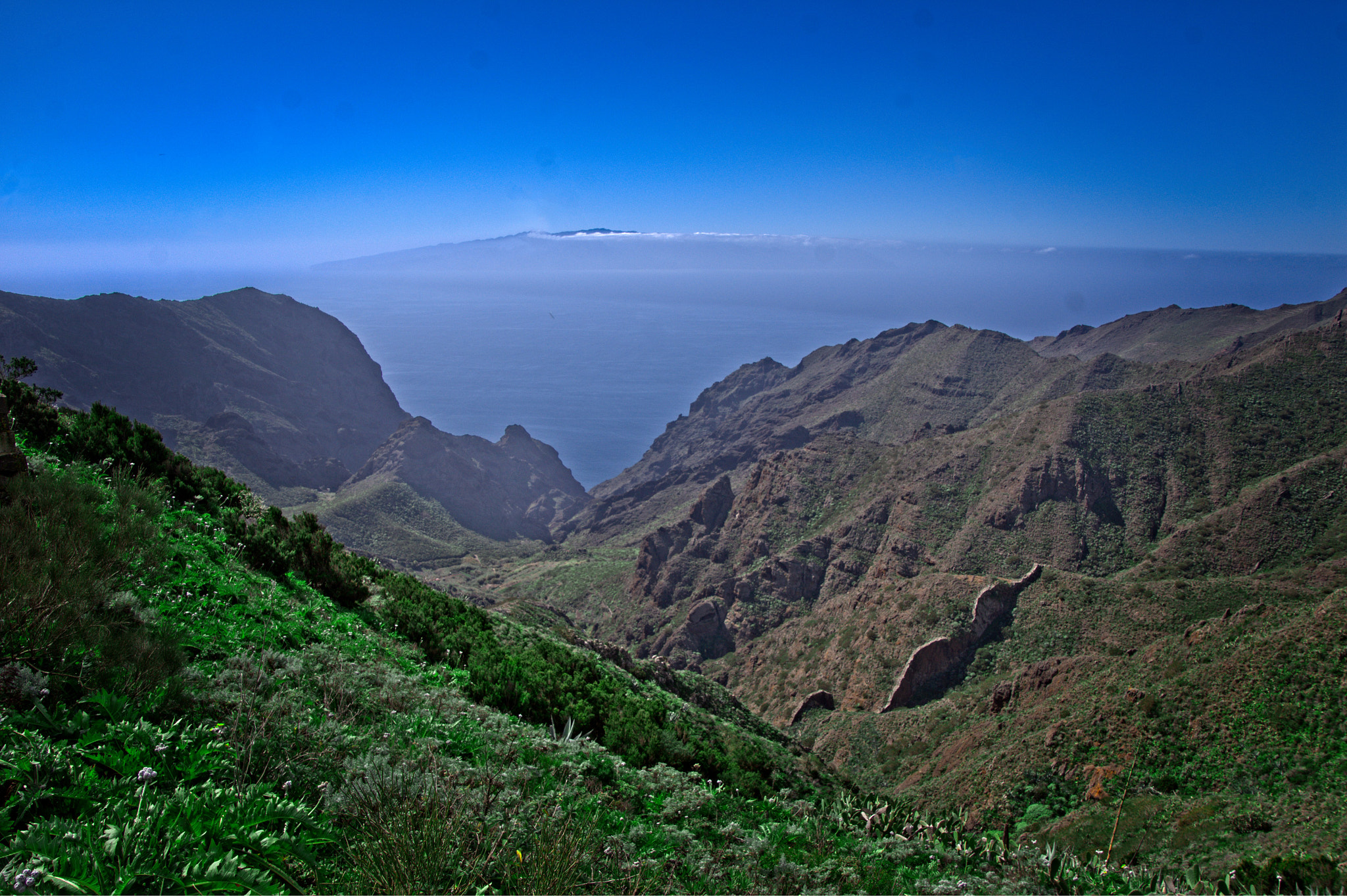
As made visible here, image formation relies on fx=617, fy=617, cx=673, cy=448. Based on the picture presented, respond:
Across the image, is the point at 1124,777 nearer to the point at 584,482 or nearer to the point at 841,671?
the point at 841,671

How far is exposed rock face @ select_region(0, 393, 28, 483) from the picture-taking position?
7.33 m

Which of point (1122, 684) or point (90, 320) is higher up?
point (90, 320)

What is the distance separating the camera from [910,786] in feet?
63.5

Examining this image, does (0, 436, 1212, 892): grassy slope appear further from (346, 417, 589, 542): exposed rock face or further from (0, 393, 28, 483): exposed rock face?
(346, 417, 589, 542): exposed rock face

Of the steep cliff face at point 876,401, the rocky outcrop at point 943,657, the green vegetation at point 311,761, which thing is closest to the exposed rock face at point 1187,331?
the steep cliff face at point 876,401

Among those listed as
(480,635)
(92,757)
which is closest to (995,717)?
(480,635)

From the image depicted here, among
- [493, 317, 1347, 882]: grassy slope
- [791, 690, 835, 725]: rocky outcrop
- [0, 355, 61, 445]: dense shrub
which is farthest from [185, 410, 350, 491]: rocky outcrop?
[0, 355, 61, 445]: dense shrub

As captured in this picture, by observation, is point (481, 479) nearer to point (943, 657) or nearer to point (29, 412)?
point (943, 657)

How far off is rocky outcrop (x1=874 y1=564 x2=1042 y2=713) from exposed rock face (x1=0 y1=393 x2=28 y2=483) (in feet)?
91.4

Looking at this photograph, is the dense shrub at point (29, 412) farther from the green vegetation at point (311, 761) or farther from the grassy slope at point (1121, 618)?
the grassy slope at point (1121, 618)

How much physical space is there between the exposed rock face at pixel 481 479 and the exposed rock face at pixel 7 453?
88.7 m

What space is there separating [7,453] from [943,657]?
29.8 m

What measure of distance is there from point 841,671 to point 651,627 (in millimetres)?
21518

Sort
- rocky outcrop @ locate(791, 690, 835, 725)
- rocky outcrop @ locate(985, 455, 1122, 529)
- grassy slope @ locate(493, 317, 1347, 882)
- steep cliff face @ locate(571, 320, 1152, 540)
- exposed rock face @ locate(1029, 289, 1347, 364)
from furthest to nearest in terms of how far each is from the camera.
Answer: steep cliff face @ locate(571, 320, 1152, 540), exposed rock face @ locate(1029, 289, 1347, 364), rocky outcrop @ locate(985, 455, 1122, 529), rocky outcrop @ locate(791, 690, 835, 725), grassy slope @ locate(493, 317, 1347, 882)
